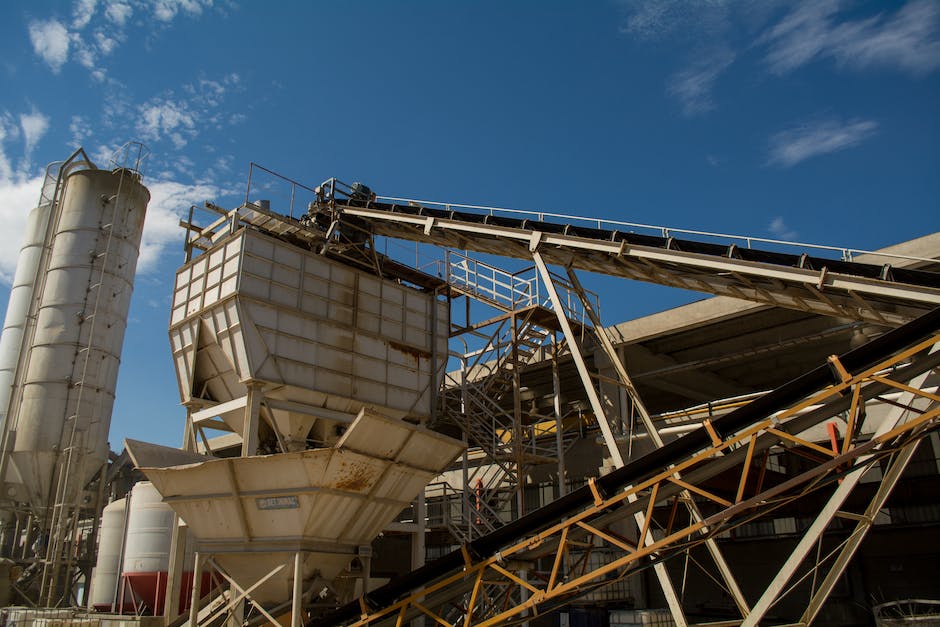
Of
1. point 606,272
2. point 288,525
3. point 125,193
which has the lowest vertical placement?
point 288,525

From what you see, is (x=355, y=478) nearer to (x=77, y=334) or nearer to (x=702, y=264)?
(x=702, y=264)

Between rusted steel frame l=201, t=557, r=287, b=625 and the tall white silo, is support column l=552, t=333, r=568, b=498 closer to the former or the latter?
rusted steel frame l=201, t=557, r=287, b=625

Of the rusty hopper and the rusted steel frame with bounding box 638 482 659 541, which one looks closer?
the rusted steel frame with bounding box 638 482 659 541

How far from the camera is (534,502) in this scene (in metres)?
29.2

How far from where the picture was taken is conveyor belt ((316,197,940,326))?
1262 cm

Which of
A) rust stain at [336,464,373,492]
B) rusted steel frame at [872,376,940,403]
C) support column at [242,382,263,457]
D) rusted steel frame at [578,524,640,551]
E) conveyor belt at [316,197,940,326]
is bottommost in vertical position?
rusted steel frame at [578,524,640,551]

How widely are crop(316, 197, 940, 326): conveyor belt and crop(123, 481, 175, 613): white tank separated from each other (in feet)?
37.9

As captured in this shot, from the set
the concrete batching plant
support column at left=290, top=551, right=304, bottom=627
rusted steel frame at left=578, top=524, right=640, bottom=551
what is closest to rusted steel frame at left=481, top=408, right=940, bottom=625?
rusted steel frame at left=578, top=524, right=640, bottom=551

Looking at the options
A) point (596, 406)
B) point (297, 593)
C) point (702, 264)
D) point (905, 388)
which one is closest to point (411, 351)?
point (596, 406)

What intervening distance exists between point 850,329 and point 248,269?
16.2 metres

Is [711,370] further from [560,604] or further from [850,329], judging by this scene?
[560,604]

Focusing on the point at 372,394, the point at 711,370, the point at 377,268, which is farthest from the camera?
the point at 711,370

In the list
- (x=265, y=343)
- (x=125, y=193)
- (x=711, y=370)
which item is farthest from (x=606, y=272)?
(x=125, y=193)

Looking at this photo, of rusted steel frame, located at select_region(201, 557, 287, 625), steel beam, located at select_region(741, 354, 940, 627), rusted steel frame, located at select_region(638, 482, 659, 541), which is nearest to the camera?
rusted steel frame, located at select_region(638, 482, 659, 541)
